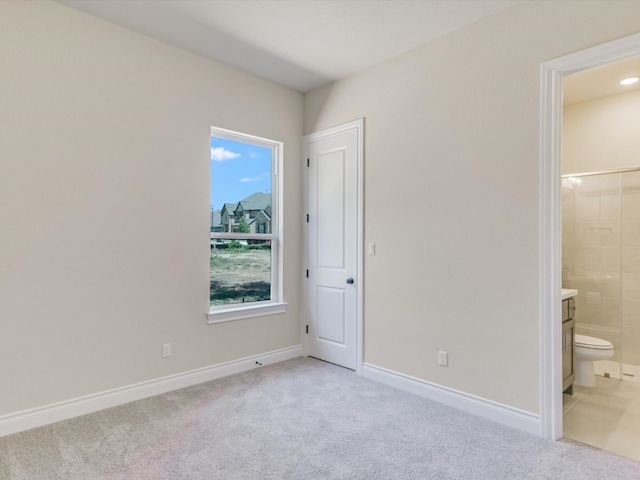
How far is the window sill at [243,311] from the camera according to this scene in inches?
136

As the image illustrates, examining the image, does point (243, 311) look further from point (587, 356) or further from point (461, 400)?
point (587, 356)

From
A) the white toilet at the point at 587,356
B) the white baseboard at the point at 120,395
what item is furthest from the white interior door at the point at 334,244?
the white toilet at the point at 587,356

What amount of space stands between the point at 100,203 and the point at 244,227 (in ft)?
4.35

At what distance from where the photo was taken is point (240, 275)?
3.79 meters

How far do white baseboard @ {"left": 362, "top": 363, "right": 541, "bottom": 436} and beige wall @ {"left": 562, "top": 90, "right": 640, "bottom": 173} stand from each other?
2773mm

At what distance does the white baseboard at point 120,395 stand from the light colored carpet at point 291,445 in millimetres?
72

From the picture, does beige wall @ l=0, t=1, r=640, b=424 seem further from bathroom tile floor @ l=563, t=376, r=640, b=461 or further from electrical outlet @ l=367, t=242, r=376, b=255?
bathroom tile floor @ l=563, t=376, r=640, b=461

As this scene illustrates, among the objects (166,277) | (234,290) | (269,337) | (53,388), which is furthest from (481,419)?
(53,388)

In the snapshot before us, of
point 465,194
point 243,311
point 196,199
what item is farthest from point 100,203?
point 465,194

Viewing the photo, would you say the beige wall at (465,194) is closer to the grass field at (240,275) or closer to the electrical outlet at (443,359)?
the electrical outlet at (443,359)

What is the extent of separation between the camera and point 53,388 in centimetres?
260

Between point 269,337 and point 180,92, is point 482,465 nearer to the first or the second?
point 269,337

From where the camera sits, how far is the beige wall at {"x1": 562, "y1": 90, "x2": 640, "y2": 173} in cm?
368

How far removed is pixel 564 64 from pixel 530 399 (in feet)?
7.04
